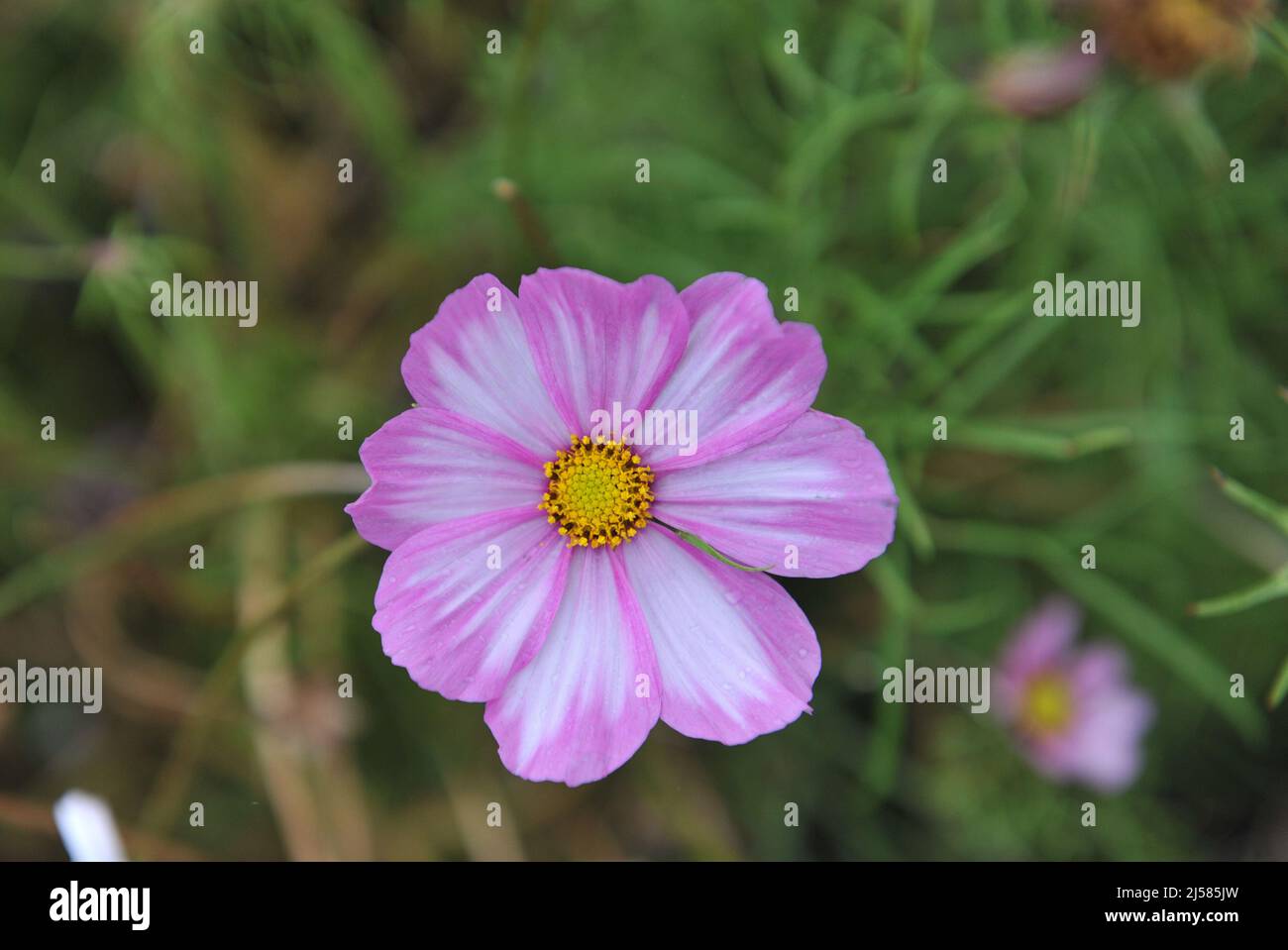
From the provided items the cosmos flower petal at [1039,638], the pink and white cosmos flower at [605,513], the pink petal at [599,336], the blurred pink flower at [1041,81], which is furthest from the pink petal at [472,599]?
the cosmos flower petal at [1039,638]

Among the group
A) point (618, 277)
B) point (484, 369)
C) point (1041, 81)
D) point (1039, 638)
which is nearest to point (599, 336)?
point (484, 369)

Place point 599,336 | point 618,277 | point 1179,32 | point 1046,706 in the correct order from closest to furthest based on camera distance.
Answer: point 599,336, point 1179,32, point 618,277, point 1046,706

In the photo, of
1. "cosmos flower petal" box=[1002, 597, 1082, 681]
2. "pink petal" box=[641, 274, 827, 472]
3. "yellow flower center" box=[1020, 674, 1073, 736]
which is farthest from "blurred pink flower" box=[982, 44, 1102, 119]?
"yellow flower center" box=[1020, 674, 1073, 736]

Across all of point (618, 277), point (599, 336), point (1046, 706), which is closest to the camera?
point (599, 336)

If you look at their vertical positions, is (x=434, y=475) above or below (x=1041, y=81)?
below

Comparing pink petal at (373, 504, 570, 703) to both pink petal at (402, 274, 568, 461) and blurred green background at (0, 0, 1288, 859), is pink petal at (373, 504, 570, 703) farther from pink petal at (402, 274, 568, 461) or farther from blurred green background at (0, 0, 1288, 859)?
blurred green background at (0, 0, 1288, 859)

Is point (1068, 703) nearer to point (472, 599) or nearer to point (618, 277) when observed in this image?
point (618, 277)
